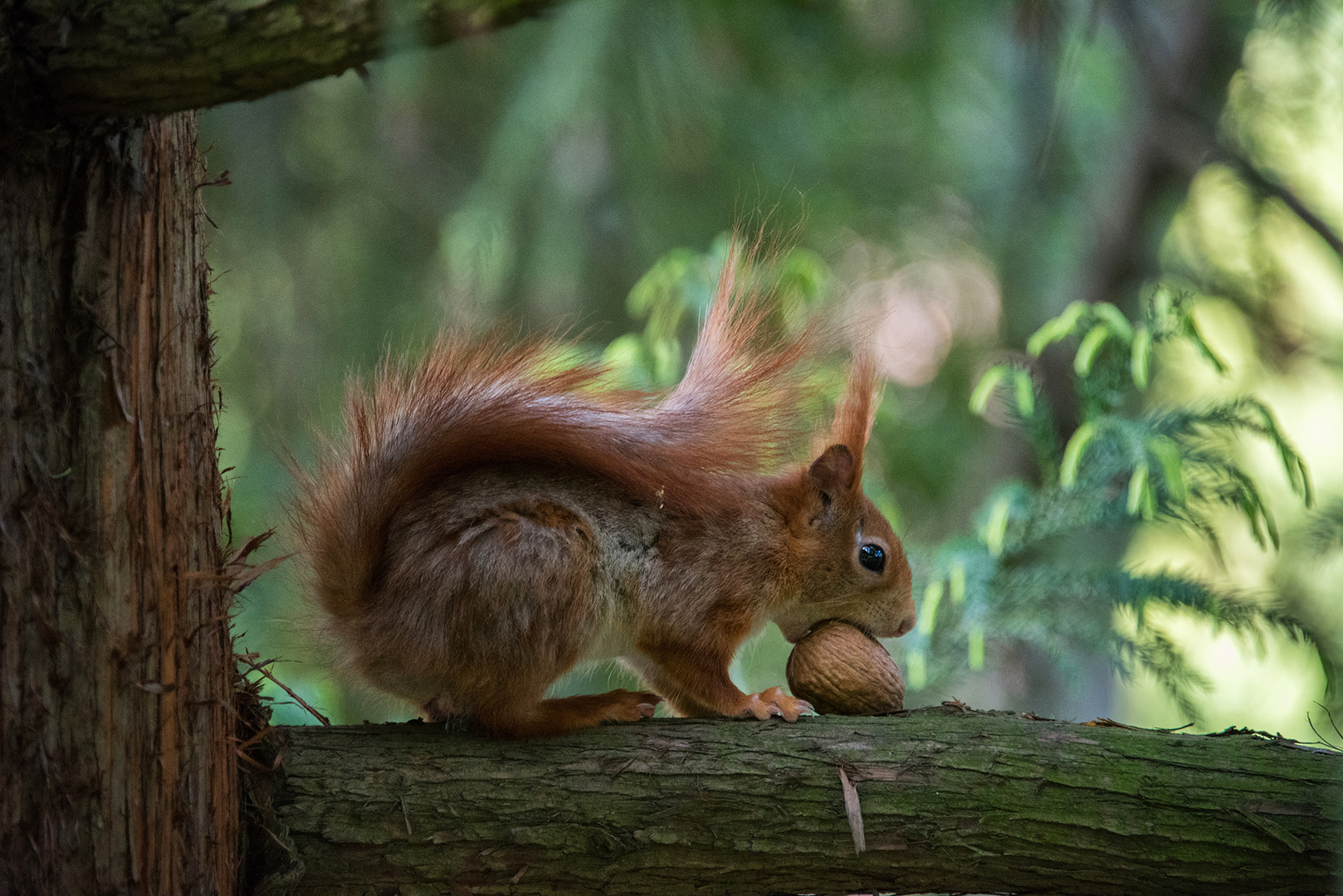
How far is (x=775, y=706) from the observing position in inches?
59.6

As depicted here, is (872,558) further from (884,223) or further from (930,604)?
(884,223)

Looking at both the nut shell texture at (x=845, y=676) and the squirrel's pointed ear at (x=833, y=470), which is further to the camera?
the squirrel's pointed ear at (x=833, y=470)

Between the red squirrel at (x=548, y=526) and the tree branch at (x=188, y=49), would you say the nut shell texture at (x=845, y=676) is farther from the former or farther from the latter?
the tree branch at (x=188, y=49)

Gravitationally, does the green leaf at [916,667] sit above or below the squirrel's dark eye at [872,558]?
below

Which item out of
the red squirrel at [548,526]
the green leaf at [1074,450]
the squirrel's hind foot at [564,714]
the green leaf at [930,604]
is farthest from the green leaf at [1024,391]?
the squirrel's hind foot at [564,714]

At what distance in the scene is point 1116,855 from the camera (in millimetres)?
1311

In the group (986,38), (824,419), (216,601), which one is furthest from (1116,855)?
(986,38)

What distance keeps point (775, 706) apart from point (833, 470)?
440 mm

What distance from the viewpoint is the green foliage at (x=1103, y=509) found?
180 centimetres

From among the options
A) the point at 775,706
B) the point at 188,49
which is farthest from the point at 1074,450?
the point at 188,49

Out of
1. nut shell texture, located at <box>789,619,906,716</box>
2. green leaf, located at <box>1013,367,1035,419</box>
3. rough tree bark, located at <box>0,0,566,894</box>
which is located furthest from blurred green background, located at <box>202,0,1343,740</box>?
rough tree bark, located at <box>0,0,566,894</box>

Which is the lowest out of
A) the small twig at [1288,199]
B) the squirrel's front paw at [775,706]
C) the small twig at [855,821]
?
the small twig at [855,821]

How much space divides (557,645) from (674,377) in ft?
2.83

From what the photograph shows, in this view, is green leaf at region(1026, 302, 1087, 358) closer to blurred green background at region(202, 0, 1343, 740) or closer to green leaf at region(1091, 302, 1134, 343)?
green leaf at region(1091, 302, 1134, 343)
